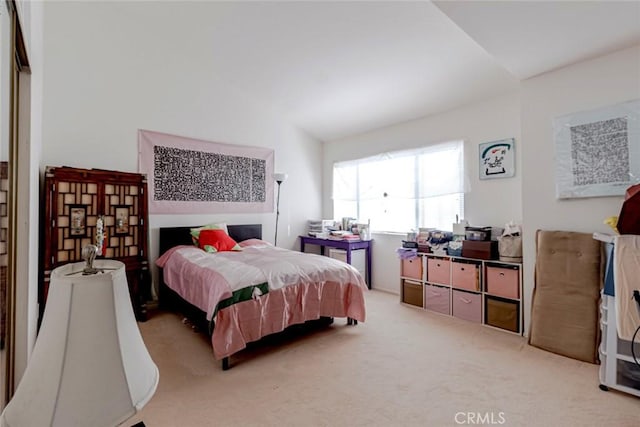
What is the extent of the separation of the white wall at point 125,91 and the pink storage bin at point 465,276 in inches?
111

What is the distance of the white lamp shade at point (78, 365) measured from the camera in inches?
23.5

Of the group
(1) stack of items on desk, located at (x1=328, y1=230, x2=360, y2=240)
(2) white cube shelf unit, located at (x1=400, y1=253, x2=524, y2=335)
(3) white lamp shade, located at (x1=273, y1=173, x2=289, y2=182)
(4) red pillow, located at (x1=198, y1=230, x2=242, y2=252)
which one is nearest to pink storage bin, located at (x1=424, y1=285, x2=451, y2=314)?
(2) white cube shelf unit, located at (x1=400, y1=253, x2=524, y2=335)

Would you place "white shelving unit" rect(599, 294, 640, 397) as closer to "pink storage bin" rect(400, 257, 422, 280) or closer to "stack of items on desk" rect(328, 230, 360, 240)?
"pink storage bin" rect(400, 257, 422, 280)

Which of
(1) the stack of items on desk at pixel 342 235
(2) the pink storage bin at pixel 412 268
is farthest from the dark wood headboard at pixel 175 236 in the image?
(2) the pink storage bin at pixel 412 268

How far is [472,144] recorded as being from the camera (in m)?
3.53

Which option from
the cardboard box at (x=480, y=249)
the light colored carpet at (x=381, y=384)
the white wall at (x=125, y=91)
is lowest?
the light colored carpet at (x=381, y=384)

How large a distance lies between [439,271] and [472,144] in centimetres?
149

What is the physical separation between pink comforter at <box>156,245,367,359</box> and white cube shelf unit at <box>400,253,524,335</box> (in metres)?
1.05

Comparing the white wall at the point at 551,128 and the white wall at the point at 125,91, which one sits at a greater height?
the white wall at the point at 125,91

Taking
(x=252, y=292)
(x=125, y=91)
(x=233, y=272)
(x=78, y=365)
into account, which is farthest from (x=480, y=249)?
(x=125, y=91)

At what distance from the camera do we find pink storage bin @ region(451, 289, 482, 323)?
3152 millimetres

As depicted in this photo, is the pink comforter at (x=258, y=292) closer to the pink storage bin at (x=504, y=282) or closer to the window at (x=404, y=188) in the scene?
the pink storage bin at (x=504, y=282)

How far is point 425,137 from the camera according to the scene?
402 cm

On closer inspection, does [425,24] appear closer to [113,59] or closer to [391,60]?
[391,60]
